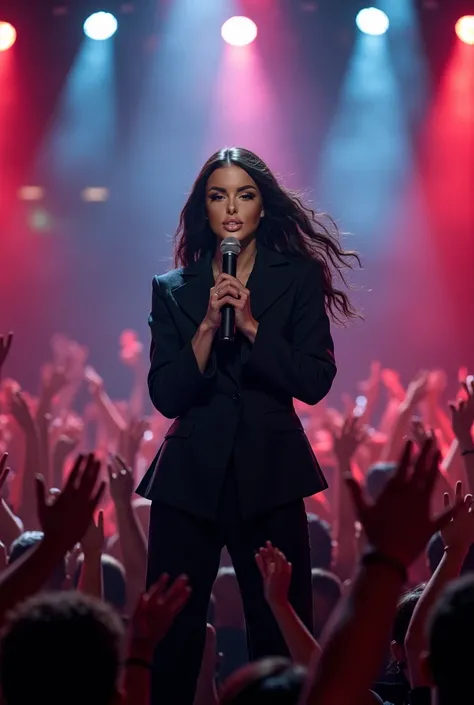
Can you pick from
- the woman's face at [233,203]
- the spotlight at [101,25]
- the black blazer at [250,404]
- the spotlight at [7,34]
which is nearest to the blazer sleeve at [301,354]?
the black blazer at [250,404]

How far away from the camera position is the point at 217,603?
378 centimetres

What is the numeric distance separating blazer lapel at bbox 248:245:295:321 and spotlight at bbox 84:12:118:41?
21.2ft

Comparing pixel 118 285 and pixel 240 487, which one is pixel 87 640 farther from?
pixel 118 285

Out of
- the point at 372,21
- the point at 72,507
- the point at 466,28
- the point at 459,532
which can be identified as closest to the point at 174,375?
the point at 459,532

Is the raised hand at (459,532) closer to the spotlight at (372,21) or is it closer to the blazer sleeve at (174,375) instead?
the blazer sleeve at (174,375)

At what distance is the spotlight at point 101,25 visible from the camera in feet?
28.8

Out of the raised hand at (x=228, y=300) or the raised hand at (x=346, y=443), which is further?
the raised hand at (x=346, y=443)

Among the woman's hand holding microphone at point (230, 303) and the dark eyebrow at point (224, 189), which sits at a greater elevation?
the dark eyebrow at point (224, 189)

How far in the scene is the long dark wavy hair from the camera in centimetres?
298

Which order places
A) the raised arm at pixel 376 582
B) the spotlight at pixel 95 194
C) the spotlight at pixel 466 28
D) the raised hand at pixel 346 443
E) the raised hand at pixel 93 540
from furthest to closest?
the spotlight at pixel 95 194 → the spotlight at pixel 466 28 → the raised hand at pixel 346 443 → the raised hand at pixel 93 540 → the raised arm at pixel 376 582

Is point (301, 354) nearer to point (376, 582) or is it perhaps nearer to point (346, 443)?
point (376, 582)

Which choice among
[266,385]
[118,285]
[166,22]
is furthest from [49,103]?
[266,385]

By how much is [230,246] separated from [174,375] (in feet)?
1.29

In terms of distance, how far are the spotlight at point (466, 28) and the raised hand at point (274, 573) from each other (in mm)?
7252
